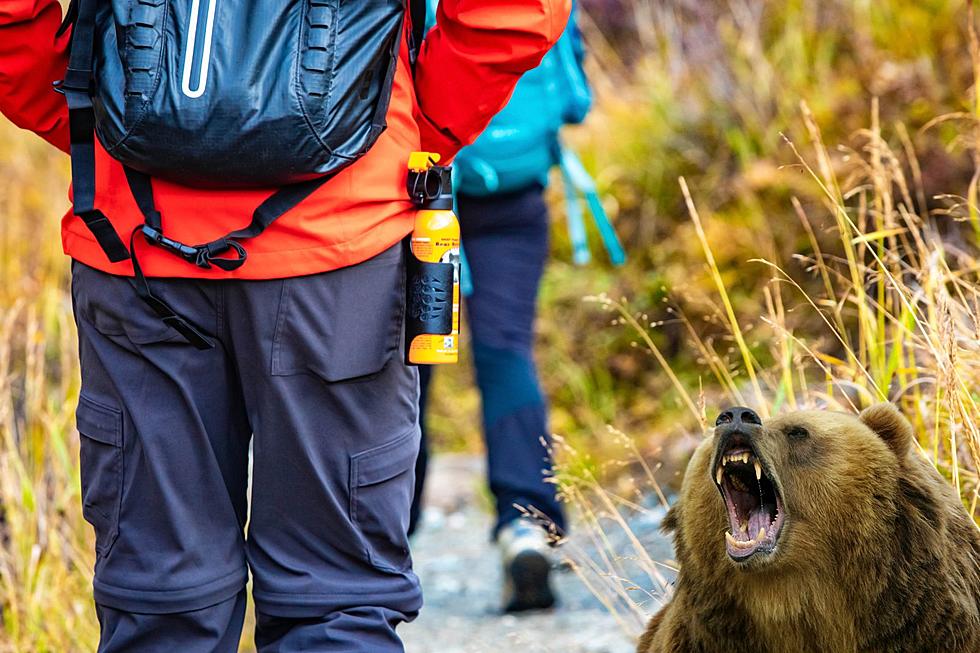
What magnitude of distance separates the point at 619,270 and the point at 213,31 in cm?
512

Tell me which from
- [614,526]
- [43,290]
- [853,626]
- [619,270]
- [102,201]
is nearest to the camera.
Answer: [853,626]

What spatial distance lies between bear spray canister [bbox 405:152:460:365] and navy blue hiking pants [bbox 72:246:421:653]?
50 millimetres

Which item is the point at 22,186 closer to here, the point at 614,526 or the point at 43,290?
the point at 43,290

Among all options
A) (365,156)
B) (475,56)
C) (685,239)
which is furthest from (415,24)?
(685,239)

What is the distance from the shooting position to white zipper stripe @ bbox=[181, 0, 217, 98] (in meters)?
2.39

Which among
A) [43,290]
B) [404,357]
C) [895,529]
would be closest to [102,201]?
[404,357]

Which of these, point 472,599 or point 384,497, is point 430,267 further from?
point 472,599

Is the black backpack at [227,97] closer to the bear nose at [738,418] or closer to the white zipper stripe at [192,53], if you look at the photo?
the white zipper stripe at [192,53]

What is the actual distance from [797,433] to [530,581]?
2.13 metres

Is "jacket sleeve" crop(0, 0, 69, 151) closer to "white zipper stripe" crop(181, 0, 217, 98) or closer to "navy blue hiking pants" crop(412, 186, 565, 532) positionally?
"white zipper stripe" crop(181, 0, 217, 98)

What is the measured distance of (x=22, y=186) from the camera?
7.94 metres

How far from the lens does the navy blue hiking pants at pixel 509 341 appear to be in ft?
14.6

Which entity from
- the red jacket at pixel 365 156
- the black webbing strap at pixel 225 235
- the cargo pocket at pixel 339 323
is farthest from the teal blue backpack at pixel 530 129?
the black webbing strap at pixel 225 235

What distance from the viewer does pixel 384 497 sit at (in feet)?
8.76
